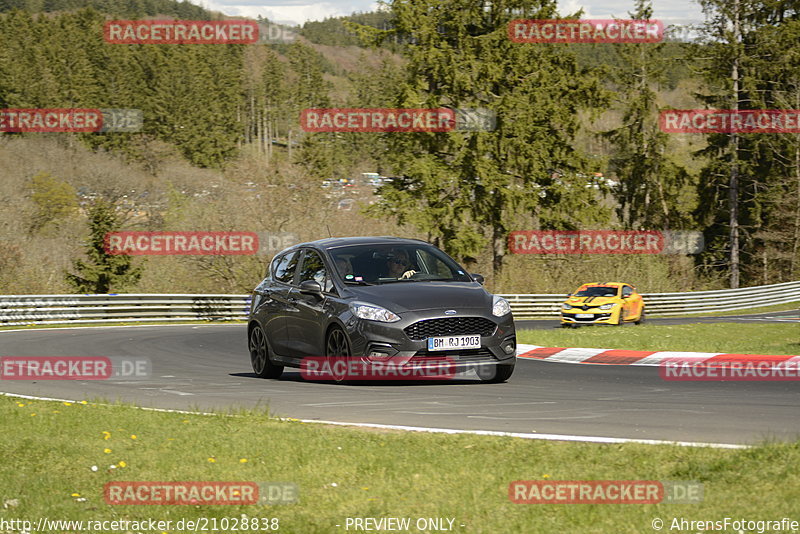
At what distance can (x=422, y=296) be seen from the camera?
1188 centimetres

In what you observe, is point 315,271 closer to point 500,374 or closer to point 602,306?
point 500,374

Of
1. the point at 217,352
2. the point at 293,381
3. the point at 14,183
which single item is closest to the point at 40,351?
the point at 217,352

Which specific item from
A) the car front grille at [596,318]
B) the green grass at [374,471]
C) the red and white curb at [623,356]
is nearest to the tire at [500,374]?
the red and white curb at [623,356]

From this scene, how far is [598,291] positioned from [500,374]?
70.8 ft

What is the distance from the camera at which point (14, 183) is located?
3152 inches

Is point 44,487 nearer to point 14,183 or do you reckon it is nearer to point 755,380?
point 755,380

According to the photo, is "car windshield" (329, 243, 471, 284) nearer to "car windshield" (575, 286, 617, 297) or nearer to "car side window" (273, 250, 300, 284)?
"car side window" (273, 250, 300, 284)

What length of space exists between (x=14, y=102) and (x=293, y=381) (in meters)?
89.4

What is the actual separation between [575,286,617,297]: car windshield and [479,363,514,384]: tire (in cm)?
2099

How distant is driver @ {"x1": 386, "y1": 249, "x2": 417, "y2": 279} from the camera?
12758 mm

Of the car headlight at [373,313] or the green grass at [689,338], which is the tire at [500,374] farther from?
the green grass at [689,338]

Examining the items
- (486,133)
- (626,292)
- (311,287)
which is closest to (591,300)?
(626,292)

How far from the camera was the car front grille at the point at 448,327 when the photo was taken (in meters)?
11.5

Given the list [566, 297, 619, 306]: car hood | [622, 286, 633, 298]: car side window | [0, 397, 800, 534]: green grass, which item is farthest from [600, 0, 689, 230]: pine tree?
[0, 397, 800, 534]: green grass
